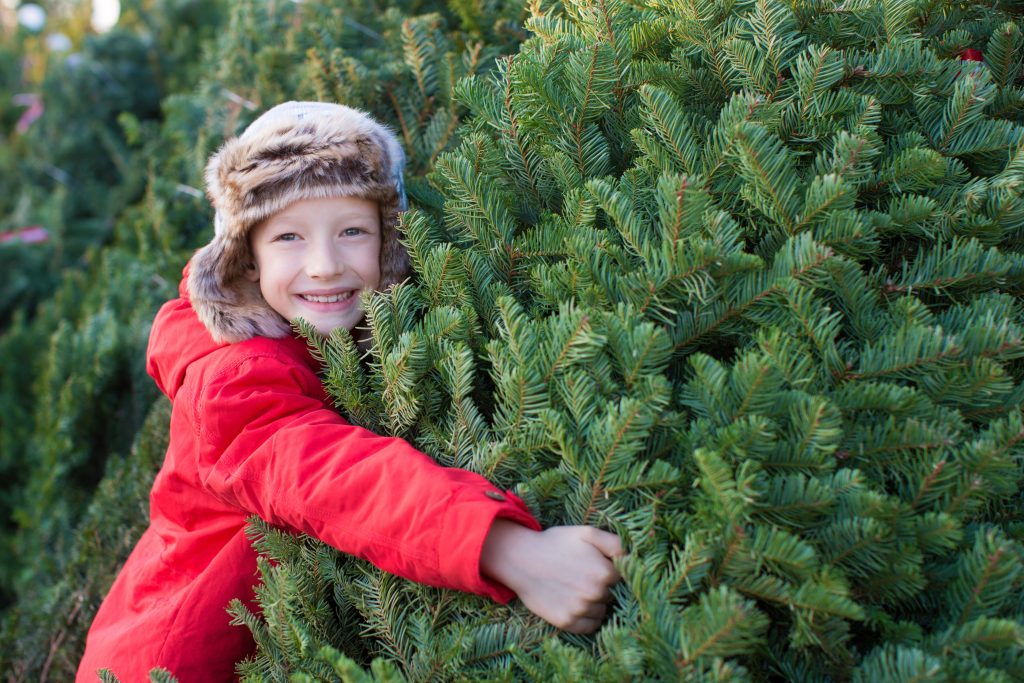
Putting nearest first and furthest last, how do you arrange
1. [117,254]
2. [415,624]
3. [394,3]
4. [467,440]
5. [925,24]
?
[415,624] → [467,440] → [925,24] → [394,3] → [117,254]

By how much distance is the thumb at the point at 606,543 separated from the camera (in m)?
1.46

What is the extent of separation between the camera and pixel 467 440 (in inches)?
66.4

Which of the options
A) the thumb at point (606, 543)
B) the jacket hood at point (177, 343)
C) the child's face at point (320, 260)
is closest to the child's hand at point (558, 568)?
the thumb at point (606, 543)

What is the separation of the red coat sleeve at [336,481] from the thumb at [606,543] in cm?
11

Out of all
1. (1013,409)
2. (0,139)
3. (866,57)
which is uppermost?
(866,57)

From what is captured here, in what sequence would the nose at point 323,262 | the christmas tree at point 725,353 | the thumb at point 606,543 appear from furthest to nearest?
the nose at point 323,262 < the thumb at point 606,543 < the christmas tree at point 725,353

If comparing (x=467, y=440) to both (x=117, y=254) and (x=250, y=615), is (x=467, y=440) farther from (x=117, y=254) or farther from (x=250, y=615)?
(x=117, y=254)

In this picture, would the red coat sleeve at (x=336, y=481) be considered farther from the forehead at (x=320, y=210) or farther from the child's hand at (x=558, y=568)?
the forehead at (x=320, y=210)

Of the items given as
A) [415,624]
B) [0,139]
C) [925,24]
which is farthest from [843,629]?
[0,139]

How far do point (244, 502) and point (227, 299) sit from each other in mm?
569

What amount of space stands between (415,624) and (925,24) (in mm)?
1709

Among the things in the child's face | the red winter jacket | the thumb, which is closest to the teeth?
the child's face

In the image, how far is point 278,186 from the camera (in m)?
2.10

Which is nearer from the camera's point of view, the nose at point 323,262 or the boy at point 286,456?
the boy at point 286,456
